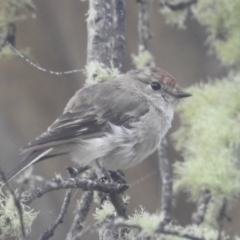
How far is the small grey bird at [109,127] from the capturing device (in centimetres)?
301

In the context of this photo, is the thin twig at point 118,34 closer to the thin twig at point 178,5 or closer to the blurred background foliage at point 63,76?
the thin twig at point 178,5

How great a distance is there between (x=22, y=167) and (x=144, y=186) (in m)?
1.96

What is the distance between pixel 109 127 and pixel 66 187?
3.22 ft

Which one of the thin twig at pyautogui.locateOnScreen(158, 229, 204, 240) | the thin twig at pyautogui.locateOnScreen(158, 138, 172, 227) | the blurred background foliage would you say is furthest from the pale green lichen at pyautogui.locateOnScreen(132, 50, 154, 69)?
the thin twig at pyautogui.locateOnScreen(158, 229, 204, 240)

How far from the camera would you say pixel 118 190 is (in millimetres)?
2451

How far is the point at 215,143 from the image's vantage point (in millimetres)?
2725

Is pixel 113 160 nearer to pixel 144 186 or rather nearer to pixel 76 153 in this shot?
pixel 76 153

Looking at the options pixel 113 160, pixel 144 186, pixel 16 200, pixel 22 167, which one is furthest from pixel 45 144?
pixel 144 186

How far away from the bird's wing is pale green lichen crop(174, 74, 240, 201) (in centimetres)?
32

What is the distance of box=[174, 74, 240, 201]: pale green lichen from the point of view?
2.53m

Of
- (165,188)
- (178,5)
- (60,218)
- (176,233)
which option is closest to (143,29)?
(178,5)

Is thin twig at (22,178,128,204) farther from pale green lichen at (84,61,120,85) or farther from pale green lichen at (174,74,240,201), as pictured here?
pale green lichen at (84,61,120,85)

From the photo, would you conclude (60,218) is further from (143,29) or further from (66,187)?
(143,29)

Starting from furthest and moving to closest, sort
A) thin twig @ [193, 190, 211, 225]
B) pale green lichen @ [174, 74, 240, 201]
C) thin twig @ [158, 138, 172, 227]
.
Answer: thin twig @ [158, 138, 172, 227], thin twig @ [193, 190, 211, 225], pale green lichen @ [174, 74, 240, 201]
